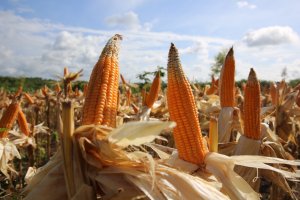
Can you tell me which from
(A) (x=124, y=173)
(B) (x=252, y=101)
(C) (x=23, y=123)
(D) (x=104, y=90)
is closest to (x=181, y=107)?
(D) (x=104, y=90)

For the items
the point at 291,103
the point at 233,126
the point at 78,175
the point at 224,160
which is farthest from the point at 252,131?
the point at 291,103

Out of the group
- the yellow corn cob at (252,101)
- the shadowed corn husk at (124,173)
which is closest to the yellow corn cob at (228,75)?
the yellow corn cob at (252,101)

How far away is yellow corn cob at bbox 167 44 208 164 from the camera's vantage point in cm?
224

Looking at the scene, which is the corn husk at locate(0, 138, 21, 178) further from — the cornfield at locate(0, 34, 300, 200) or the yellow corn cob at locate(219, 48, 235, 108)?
the yellow corn cob at locate(219, 48, 235, 108)

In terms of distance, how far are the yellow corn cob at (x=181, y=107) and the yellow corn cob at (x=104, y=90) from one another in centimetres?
37

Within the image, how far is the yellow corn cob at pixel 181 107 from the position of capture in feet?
7.36

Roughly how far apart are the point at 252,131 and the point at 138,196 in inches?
72.8

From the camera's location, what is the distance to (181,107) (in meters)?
2.25

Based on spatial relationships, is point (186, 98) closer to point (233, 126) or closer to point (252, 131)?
point (252, 131)

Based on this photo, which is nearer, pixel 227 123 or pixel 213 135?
pixel 213 135

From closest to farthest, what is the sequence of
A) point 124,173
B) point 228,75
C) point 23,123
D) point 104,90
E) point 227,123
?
point 124,173
point 104,90
point 228,75
point 227,123
point 23,123

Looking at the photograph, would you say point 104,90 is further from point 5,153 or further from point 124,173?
point 5,153

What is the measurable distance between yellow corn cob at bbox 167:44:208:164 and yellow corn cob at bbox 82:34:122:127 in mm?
368

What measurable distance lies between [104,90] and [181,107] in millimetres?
501
